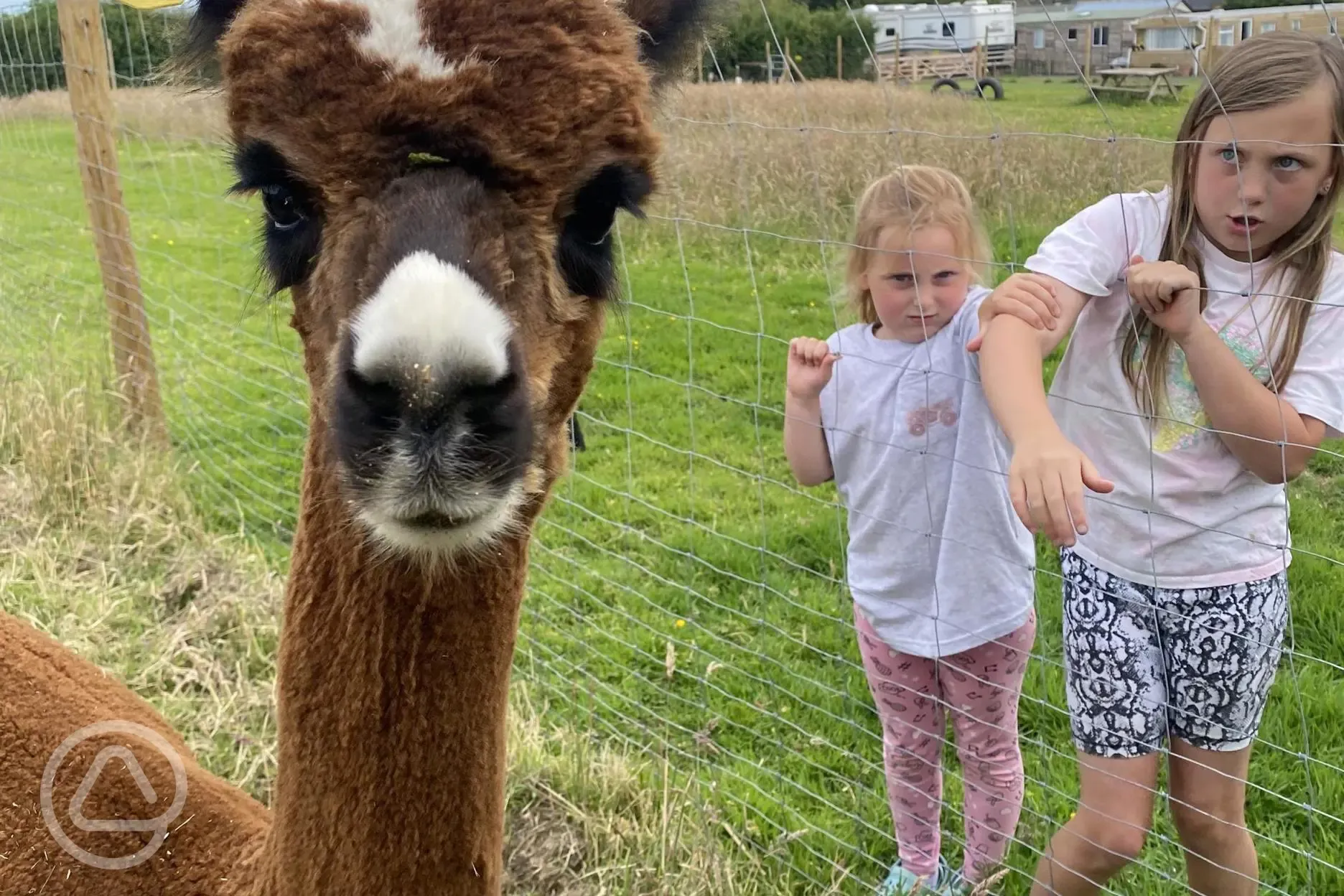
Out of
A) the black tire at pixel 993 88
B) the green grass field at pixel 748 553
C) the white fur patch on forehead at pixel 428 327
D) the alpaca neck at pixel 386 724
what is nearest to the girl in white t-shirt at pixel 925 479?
the green grass field at pixel 748 553

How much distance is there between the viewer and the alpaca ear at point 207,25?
165cm

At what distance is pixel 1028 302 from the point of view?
1.83 meters

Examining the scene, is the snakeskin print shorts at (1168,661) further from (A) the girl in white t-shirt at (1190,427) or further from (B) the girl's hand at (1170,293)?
(B) the girl's hand at (1170,293)

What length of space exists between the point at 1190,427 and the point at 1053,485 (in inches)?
19.8

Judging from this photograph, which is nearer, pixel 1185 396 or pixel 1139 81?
pixel 1139 81

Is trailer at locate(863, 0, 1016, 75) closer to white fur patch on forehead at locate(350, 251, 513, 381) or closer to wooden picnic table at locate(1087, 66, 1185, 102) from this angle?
wooden picnic table at locate(1087, 66, 1185, 102)

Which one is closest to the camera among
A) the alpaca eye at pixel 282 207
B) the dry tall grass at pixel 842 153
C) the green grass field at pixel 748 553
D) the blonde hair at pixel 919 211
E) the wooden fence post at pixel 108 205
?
→ the alpaca eye at pixel 282 207

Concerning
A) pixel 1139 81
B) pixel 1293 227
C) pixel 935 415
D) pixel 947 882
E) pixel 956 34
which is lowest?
pixel 947 882

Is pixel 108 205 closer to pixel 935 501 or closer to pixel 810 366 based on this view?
pixel 810 366

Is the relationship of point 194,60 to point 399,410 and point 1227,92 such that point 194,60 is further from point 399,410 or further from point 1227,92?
point 1227,92

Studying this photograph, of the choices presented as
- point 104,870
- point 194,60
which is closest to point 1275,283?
point 194,60

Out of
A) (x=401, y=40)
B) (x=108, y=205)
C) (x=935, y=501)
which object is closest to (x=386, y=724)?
(x=401, y=40)

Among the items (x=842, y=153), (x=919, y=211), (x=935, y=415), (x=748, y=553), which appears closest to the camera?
(x=919, y=211)

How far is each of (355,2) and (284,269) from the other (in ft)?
1.26
